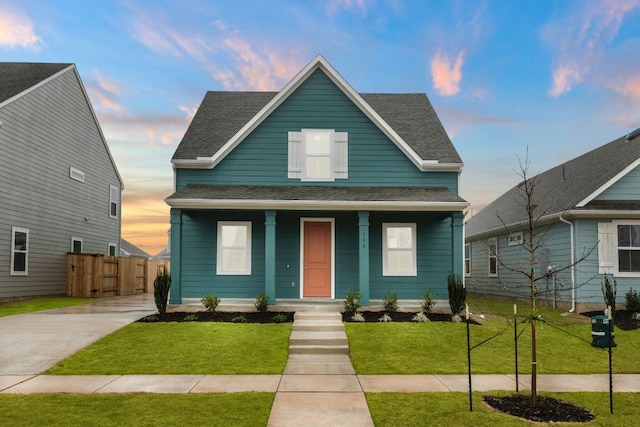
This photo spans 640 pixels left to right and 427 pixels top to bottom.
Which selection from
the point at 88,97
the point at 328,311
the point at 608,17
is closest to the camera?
the point at 328,311

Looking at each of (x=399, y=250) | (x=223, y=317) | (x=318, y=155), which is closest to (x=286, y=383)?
(x=223, y=317)

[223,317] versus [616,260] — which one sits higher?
[616,260]

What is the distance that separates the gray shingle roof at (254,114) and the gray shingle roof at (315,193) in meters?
1.33

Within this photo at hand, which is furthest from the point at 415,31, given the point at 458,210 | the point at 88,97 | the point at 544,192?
the point at 88,97

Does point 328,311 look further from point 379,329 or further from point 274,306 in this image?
point 379,329

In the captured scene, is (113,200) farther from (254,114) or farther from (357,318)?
(357,318)

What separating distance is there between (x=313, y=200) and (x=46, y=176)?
A: 44.2ft

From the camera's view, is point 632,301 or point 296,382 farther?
point 632,301

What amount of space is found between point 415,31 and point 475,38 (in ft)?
6.50

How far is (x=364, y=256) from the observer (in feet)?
48.2

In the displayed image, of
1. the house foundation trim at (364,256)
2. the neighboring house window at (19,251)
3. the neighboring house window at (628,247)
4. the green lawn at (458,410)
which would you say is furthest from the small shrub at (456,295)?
the neighboring house window at (19,251)

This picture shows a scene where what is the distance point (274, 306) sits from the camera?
1438 cm

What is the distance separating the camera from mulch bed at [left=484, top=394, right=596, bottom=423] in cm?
657

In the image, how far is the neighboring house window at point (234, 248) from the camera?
623 inches
